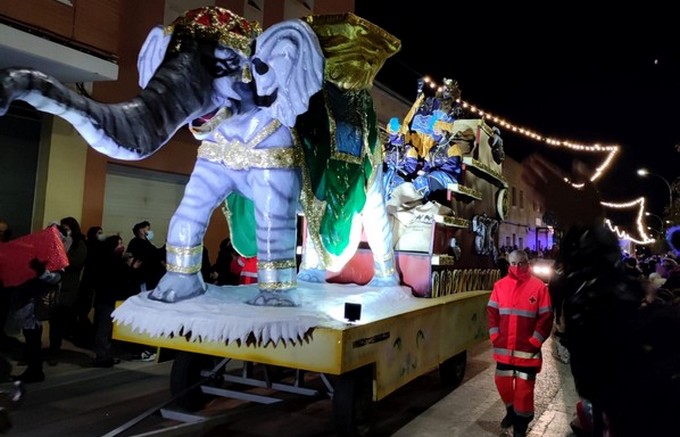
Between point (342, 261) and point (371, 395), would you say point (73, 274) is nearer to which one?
point (342, 261)

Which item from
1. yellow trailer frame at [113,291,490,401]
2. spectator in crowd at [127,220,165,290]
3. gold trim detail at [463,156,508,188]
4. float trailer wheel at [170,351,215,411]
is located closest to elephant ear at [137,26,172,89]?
yellow trailer frame at [113,291,490,401]

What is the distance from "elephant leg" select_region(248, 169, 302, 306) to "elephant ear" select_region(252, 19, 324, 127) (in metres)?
0.47

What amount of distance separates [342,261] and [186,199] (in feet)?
5.75

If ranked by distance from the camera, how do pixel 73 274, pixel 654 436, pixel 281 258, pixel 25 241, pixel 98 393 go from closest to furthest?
pixel 654 436
pixel 281 258
pixel 25 241
pixel 98 393
pixel 73 274

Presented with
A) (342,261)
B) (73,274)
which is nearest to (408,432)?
(342,261)

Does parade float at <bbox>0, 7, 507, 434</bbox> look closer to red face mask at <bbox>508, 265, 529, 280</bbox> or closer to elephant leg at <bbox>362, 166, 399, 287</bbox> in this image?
elephant leg at <bbox>362, 166, 399, 287</bbox>

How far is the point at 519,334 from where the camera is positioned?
16.4 feet

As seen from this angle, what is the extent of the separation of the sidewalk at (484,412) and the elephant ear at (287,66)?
2980mm

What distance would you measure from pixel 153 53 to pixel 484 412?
4.55m

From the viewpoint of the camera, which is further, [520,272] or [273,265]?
[520,272]

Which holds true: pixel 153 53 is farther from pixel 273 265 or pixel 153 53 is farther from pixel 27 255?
pixel 27 255

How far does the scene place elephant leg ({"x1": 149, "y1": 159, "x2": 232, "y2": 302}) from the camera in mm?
4211

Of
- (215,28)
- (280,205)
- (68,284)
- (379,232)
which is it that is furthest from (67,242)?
(215,28)

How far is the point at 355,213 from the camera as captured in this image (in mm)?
5590
